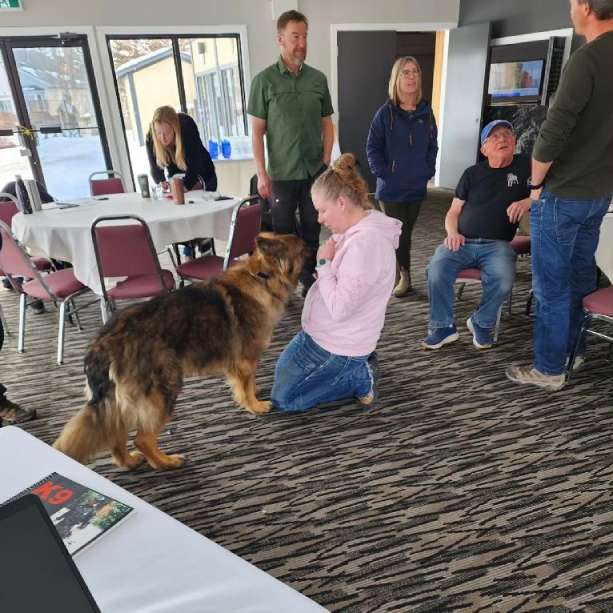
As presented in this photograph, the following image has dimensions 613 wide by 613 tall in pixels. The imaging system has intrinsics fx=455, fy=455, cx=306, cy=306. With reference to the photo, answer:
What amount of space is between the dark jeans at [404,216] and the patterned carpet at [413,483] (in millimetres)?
1018

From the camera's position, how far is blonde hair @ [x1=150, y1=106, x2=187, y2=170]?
362 centimetres

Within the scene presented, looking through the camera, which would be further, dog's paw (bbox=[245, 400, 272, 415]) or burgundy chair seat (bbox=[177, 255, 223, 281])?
burgundy chair seat (bbox=[177, 255, 223, 281])

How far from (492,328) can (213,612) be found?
8.38ft

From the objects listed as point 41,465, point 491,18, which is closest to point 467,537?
point 41,465

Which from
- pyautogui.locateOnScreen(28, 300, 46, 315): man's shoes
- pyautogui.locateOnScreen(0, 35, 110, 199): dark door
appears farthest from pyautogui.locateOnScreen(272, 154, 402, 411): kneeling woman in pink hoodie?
pyautogui.locateOnScreen(0, 35, 110, 199): dark door

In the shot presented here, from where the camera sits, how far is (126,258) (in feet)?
8.02

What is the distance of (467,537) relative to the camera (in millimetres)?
1587

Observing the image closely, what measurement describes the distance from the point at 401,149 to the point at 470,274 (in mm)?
1105

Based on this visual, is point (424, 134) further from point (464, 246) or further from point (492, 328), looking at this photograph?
point (492, 328)

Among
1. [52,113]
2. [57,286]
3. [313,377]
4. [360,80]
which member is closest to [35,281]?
[57,286]

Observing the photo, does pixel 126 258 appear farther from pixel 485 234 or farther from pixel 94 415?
pixel 485 234

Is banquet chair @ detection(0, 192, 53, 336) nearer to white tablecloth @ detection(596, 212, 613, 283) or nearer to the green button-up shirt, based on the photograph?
the green button-up shirt

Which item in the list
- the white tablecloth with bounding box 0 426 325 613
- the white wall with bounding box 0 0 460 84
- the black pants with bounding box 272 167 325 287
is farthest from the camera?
the white wall with bounding box 0 0 460 84

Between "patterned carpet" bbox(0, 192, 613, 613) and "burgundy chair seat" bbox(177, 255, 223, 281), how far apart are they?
0.68 m
